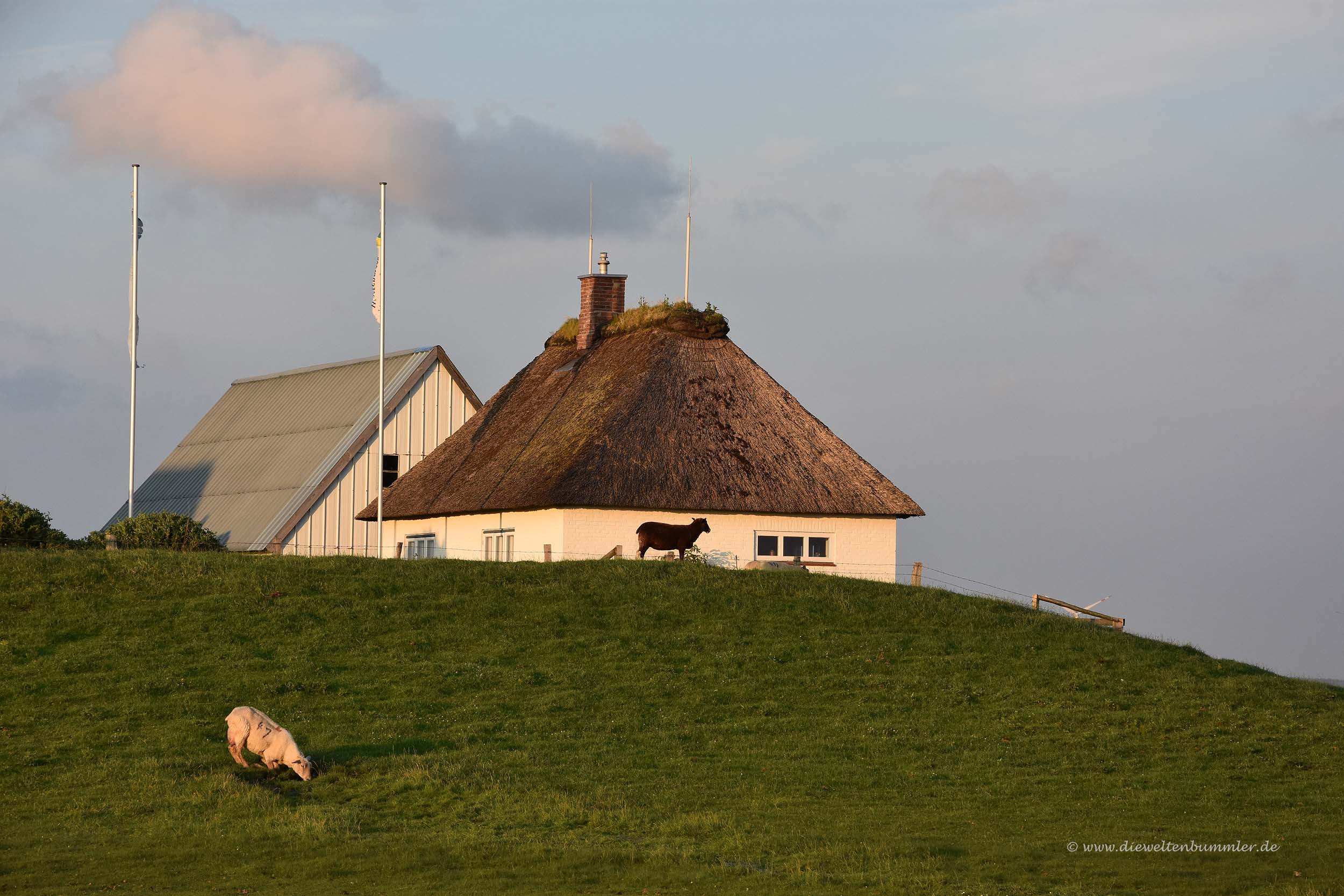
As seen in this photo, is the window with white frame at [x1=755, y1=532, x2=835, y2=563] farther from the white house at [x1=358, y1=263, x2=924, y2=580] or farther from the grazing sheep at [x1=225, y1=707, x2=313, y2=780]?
the grazing sheep at [x1=225, y1=707, x2=313, y2=780]

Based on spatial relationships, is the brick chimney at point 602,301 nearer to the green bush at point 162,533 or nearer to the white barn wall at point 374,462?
the white barn wall at point 374,462

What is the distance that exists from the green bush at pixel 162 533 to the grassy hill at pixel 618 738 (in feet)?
14.0

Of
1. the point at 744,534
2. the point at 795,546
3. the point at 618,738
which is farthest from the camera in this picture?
the point at 795,546

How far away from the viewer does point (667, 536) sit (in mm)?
32094

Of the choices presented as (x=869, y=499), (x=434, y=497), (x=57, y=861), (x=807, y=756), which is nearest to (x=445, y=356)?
(x=434, y=497)

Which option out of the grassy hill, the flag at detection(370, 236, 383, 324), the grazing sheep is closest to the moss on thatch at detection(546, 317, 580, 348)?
the flag at detection(370, 236, 383, 324)

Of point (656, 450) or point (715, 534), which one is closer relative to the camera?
point (715, 534)

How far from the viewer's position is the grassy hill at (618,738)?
602 inches

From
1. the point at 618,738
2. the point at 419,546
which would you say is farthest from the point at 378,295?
the point at 618,738

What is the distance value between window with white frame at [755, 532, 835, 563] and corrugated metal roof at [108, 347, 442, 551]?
47.4 ft

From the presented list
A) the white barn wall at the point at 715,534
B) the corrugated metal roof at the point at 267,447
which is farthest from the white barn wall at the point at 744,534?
the corrugated metal roof at the point at 267,447

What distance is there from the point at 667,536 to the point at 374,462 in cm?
Answer: 1443

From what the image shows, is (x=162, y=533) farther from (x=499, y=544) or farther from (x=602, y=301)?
(x=602, y=301)

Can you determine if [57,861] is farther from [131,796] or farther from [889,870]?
[889,870]
